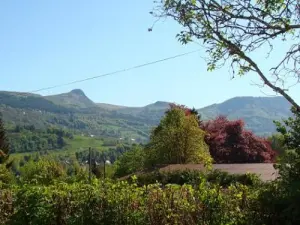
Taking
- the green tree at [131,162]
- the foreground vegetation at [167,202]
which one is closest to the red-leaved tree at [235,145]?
the green tree at [131,162]

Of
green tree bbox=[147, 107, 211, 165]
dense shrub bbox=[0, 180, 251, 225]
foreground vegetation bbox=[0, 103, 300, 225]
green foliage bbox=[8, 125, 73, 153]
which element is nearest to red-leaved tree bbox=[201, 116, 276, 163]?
green tree bbox=[147, 107, 211, 165]

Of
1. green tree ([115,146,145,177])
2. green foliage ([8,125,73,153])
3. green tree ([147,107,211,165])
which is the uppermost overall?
green tree ([147,107,211,165])

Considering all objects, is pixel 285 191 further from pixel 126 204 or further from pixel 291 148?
pixel 126 204

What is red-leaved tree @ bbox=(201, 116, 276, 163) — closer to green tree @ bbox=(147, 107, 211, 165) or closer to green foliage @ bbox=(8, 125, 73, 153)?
green tree @ bbox=(147, 107, 211, 165)

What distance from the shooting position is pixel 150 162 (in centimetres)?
2939

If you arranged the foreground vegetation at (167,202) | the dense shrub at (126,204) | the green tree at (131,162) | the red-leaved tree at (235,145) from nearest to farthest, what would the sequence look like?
1. the foreground vegetation at (167,202)
2. the dense shrub at (126,204)
3. the green tree at (131,162)
4. the red-leaved tree at (235,145)

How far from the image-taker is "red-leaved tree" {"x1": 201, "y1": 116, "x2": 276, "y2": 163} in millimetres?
33125

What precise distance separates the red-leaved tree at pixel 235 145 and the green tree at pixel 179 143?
3.83 m

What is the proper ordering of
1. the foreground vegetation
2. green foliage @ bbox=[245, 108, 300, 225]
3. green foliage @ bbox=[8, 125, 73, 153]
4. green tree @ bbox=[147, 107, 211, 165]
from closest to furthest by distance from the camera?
green foliage @ bbox=[245, 108, 300, 225]
the foreground vegetation
green tree @ bbox=[147, 107, 211, 165]
green foliage @ bbox=[8, 125, 73, 153]

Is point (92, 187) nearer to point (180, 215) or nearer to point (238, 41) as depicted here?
point (180, 215)

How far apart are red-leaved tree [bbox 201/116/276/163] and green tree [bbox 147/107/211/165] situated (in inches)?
151

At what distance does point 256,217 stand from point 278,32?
228cm

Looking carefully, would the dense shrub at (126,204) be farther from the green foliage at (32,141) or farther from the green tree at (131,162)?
the green foliage at (32,141)

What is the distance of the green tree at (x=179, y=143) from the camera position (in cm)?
2836
